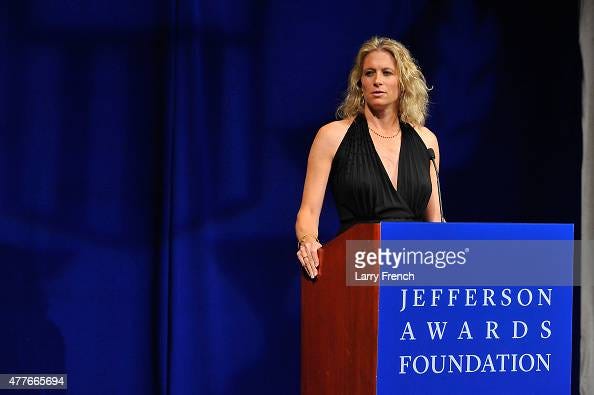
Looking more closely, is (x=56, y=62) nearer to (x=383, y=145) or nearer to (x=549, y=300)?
(x=383, y=145)

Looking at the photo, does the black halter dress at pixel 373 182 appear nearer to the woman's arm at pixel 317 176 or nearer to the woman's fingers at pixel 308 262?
the woman's arm at pixel 317 176

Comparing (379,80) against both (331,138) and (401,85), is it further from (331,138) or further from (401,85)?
(331,138)

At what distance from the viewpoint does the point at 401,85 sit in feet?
8.45

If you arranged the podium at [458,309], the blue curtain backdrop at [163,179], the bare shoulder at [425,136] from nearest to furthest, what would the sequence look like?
the podium at [458,309]
the bare shoulder at [425,136]
the blue curtain backdrop at [163,179]

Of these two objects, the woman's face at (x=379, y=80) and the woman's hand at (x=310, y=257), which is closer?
the woman's hand at (x=310, y=257)

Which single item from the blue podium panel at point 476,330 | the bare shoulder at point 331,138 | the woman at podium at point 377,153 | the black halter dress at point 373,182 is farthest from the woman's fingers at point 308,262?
the blue podium panel at point 476,330

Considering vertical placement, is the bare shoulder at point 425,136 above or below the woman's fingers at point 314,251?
above

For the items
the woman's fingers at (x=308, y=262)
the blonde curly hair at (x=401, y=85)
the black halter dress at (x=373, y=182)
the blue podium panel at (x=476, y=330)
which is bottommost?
the blue podium panel at (x=476, y=330)

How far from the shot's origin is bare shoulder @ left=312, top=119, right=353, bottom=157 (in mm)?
2531

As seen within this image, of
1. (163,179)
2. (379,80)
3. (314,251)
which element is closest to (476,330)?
(314,251)

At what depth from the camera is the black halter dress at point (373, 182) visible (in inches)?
95.6

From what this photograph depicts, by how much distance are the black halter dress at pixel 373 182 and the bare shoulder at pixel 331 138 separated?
0.06ft

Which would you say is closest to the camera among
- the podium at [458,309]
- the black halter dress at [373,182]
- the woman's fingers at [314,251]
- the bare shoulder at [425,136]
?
the podium at [458,309]

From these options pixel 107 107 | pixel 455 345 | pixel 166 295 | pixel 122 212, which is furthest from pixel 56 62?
pixel 455 345
